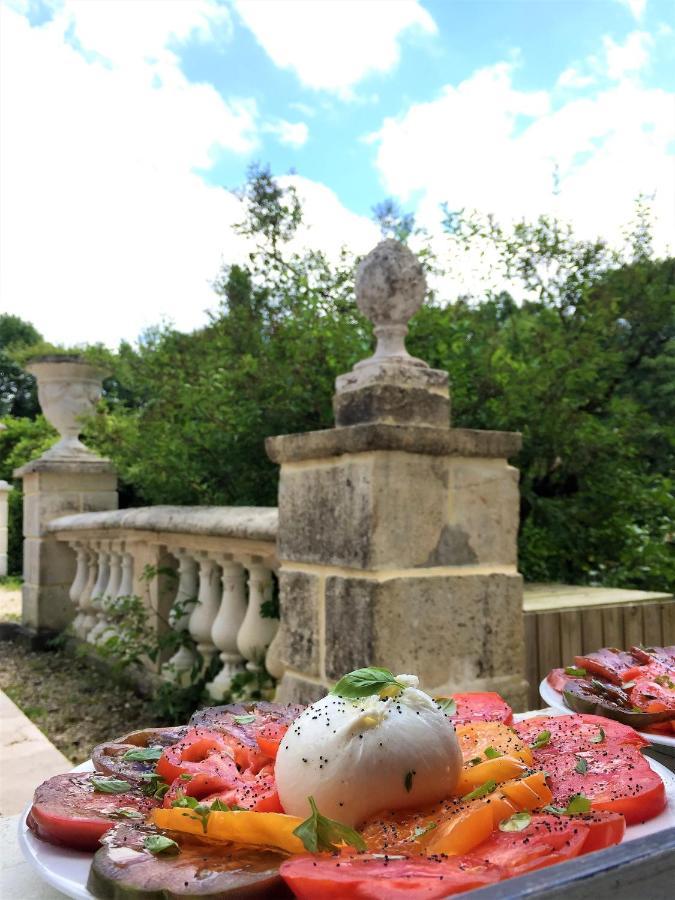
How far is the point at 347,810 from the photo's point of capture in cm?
64

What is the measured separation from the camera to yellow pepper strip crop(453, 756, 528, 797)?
707 mm

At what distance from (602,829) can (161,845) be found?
1.14 ft

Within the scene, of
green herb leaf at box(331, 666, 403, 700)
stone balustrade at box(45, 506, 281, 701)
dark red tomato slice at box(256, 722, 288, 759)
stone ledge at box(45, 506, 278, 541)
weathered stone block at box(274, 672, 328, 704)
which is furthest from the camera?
stone balustrade at box(45, 506, 281, 701)

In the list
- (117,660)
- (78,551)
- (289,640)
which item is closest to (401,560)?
(289,640)

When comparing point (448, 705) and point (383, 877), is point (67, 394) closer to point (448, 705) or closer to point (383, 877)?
point (448, 705)

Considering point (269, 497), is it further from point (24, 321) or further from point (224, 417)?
point (24, 321)

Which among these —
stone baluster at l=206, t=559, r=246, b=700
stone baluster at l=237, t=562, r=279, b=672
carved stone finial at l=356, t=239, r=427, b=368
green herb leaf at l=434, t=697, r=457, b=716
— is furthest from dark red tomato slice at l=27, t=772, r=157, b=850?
stone baluster at l=206, t=559, r=246, b=700

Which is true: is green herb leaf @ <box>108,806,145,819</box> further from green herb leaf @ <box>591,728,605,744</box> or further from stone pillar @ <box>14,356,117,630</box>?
stone pillar @ <box>14,356,117,630</box>

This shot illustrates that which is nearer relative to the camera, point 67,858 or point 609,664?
point 67,858

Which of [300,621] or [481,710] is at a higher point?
[481,710]

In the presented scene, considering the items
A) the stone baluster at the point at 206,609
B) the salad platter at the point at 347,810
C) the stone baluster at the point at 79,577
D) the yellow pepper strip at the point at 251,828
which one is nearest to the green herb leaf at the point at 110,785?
the salad platter at the point at 347,810

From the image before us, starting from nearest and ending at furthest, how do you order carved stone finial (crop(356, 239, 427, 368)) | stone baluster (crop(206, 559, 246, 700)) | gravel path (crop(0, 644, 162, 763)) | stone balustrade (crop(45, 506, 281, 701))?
carved stone finial (crop(356, 239, 427, 368)), stone balustrade (crop(45, 506, 281, 701)), stone baluster (crop(206, 559, 246, 700)), gravel path (crop(0, 644, 162, 763))

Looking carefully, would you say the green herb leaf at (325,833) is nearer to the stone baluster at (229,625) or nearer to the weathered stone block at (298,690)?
the weathered stone block at (298,690)

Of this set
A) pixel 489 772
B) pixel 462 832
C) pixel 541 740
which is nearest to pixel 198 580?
pixel 541 740
